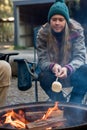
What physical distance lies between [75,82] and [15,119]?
3.97ft

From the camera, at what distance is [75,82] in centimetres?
363

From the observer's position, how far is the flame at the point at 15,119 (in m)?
2.44

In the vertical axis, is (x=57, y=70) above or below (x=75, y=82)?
above

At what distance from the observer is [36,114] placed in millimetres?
2631

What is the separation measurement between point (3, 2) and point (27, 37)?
5.71 meters

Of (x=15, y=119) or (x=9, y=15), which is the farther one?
(x=9, y=15)

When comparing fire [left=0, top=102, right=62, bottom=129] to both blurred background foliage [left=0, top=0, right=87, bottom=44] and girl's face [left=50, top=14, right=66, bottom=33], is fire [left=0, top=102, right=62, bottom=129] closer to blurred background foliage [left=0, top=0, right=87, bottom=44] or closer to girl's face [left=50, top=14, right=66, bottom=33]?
girl's face [left=50, top=14, right=66, bottom=33]

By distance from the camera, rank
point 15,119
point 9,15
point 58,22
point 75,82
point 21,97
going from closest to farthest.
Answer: point 15,119
point 58,22
point 75,82
point 21,97
point 9,15

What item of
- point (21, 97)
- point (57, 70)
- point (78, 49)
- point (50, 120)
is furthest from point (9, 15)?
point (50, 120)

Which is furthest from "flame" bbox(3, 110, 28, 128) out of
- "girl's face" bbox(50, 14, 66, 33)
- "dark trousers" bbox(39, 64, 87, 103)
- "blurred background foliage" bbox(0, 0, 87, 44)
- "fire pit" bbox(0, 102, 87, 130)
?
"blurred background foliage" bbox(0, 0, 87, 44)

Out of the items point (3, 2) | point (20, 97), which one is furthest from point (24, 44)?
point (20, 97)

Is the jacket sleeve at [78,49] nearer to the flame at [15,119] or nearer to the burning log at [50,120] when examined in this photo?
the burning log at [50,120]

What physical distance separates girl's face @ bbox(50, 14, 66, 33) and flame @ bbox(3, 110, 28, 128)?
1.17 meters

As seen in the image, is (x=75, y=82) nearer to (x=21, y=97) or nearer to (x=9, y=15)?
(x=21, y=97)
